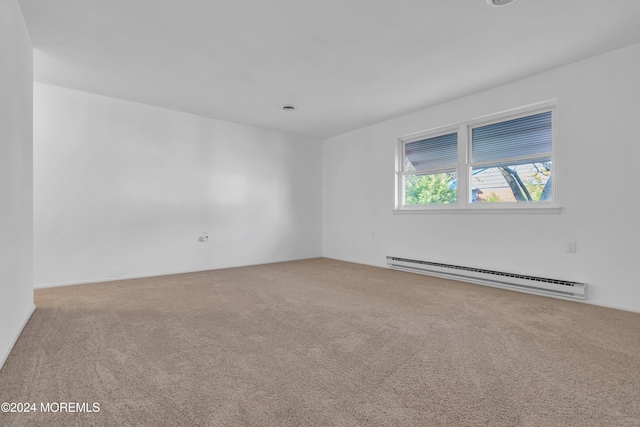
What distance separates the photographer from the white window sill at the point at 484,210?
11.8ft

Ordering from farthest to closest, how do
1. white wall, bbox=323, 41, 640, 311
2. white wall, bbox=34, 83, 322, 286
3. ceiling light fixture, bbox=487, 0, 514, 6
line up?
white wall, bbox=34, 83, 322, 286 → white wall, bbox=323, 41, 640, 311 → ceiling light fixture, bbox=487, 0, 514, 6

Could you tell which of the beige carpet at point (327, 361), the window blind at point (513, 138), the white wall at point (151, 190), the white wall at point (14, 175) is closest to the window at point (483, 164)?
the window blind at point (513, 138)

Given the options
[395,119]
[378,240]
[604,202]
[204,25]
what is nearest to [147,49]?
[204,25]

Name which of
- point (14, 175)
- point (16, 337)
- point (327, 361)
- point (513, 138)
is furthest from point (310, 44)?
point (16, 337)

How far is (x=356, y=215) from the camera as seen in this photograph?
608cm

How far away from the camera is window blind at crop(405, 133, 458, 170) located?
4.70m

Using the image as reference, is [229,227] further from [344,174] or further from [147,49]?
[147,49]

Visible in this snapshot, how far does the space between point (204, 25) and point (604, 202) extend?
422cm

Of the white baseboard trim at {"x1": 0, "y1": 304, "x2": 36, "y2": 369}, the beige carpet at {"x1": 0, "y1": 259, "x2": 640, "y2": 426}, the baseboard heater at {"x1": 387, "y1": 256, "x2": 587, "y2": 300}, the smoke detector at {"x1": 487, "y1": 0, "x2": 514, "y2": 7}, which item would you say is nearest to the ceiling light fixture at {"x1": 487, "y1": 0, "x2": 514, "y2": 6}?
the smoke detector at {"x1": 487, "y1": 0, "x2": 514, "y2": 7}

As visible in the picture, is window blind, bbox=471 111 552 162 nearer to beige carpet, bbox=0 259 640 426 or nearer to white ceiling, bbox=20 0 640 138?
white ceiling, bbox=20 0 640 138

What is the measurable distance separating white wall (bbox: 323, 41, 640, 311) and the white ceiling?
23 cm

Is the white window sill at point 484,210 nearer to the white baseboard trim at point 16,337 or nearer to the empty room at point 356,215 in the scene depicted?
the empty room at point 356,215

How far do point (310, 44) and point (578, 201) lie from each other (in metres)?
→ 3.27

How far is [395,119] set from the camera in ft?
17.6
